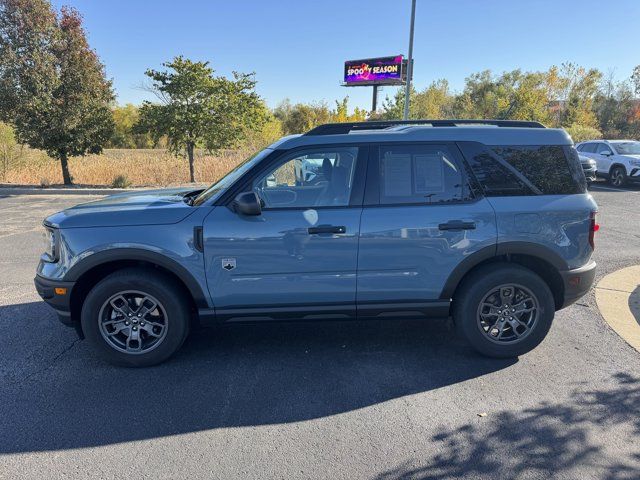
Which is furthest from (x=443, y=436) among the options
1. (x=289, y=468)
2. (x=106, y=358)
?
(x=106, y=358)

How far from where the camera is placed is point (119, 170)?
1758cm

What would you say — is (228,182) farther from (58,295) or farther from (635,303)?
(635,303)

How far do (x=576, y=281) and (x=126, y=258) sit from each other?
369 centimetres

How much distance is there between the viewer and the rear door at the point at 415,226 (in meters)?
3.63

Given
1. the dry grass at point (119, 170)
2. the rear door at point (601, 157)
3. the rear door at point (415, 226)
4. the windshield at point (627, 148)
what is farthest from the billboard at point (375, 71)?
the rear door at point (415, 226)

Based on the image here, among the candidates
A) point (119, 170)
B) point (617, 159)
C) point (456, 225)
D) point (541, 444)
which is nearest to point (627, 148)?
point (617, 159)

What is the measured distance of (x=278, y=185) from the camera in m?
3.85

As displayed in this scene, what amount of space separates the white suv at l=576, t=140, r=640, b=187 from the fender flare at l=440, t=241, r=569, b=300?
610 inches

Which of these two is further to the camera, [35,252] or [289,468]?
[35,252]

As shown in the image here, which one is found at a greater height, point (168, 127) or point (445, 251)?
point (168, 127)

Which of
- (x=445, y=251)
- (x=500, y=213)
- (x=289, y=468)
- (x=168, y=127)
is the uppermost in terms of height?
(x=168, y=127)

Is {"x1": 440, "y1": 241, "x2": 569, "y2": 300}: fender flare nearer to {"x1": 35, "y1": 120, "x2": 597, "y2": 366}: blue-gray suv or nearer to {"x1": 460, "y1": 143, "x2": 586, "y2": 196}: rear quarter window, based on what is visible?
{"x1": 35, "y1": 120, "x2": 597, "y2": 366}: blue-gray suv

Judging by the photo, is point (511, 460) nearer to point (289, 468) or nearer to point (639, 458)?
point (639, 458)

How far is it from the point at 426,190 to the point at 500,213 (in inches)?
24.5
